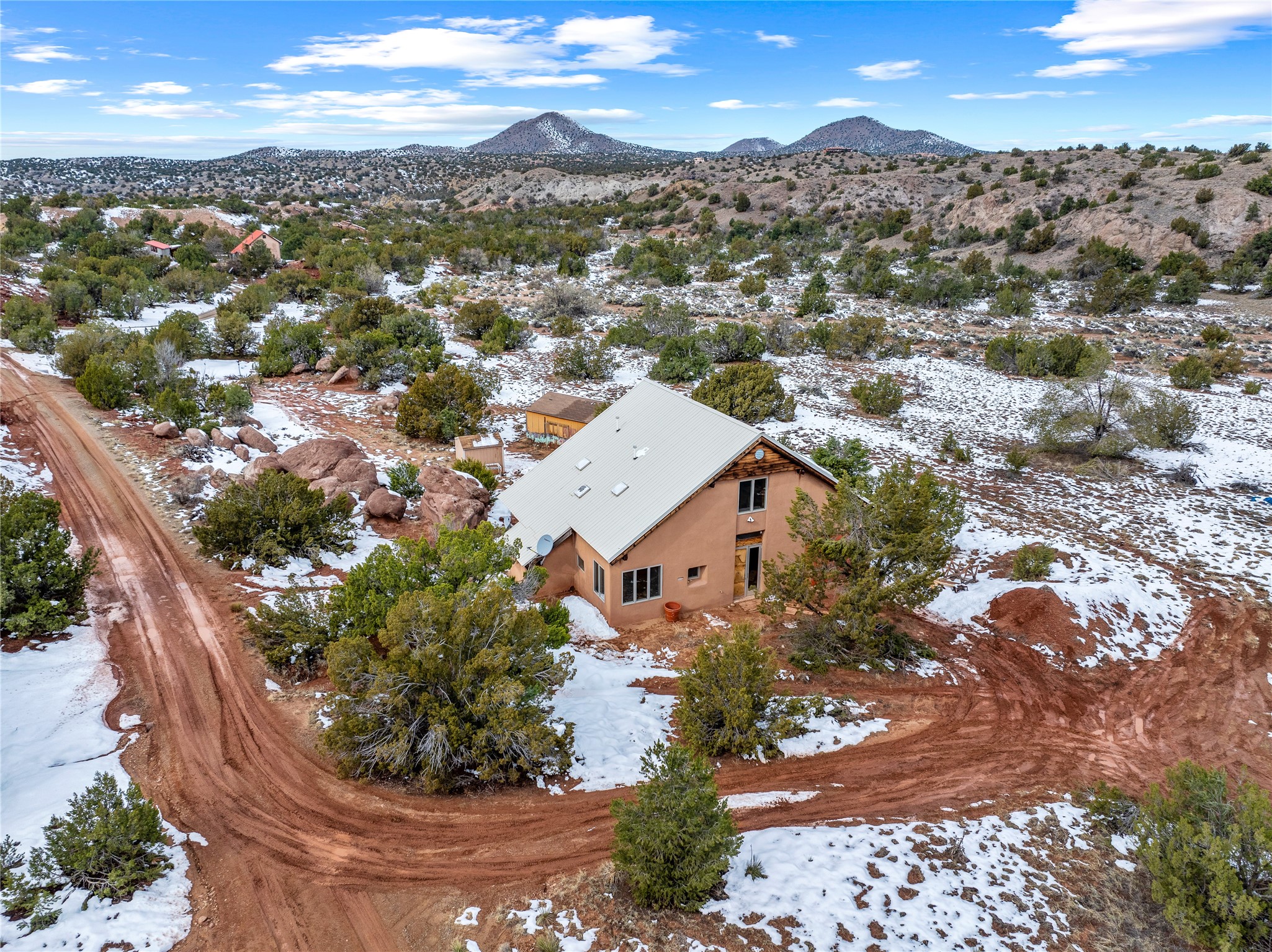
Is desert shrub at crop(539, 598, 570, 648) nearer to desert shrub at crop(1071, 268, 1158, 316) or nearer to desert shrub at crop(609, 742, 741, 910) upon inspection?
desert shrub at crop(609, 742, 741, 910)

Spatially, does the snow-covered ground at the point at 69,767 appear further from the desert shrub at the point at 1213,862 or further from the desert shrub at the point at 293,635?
the desert shrub at the point at 1213,862

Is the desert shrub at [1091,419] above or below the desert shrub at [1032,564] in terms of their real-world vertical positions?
above

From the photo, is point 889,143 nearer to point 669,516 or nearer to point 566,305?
point 566,305

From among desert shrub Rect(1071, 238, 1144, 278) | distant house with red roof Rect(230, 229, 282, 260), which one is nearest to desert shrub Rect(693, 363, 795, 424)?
desert shrub Rect(1071, 238, 1144, 278)

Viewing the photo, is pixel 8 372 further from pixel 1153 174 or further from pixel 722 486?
pixel 1153 174

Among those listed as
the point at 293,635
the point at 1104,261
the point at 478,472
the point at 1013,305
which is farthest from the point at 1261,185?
the point at 293,635

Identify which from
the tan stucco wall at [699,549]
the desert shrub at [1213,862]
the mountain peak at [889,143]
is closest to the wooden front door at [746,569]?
the tan stucco wall at [699,549]
